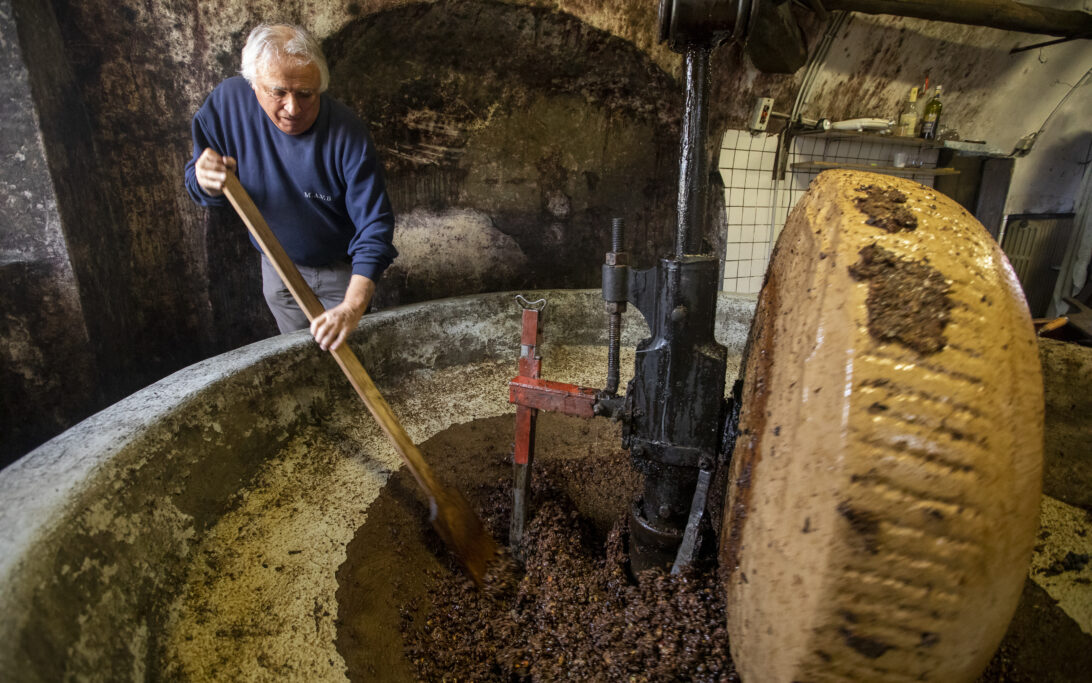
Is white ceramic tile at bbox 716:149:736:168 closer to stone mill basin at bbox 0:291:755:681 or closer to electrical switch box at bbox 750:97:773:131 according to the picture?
electrical switch box at bbox 750:97:773:131

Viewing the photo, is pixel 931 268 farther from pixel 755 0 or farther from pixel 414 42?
pixel 414 42

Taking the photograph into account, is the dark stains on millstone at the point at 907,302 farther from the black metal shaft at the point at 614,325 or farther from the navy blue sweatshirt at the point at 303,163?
the navy blue sweatshirt at the point at 303,163

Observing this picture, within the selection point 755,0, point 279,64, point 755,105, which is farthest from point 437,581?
point 755,105

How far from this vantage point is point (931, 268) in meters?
0.76

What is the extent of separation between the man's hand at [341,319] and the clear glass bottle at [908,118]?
5256 mm

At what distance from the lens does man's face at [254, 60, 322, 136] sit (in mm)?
2041

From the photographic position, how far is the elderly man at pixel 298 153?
2076 millimetres

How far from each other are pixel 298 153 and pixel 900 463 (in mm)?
2492

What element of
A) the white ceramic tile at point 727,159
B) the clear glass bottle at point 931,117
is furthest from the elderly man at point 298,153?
the clear glass bottle at point 931,117

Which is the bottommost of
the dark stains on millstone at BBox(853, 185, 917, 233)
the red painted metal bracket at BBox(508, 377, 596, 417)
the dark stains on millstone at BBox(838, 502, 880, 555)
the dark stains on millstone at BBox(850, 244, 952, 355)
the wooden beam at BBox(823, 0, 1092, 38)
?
Result: the red painted metal bracket at BBox(508, 377, 596, 417)

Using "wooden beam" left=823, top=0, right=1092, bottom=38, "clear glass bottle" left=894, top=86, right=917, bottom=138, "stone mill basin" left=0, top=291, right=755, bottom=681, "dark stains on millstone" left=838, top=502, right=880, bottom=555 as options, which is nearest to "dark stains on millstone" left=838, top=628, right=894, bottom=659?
"dark stains on millstone" left=838, top=502, right=880, bottom=555

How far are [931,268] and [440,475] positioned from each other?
2.00m

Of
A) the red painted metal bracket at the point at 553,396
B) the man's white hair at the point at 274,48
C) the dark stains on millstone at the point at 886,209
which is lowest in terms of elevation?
the red painted metal bracket at the point at 553,396

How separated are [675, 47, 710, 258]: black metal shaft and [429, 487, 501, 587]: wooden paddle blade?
120cm
